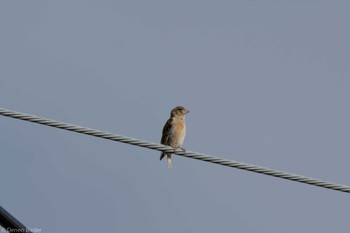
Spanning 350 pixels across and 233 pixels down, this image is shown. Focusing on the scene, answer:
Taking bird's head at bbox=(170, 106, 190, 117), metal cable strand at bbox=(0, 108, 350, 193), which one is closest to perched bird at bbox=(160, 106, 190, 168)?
bird's head at bbox=(170, 106, 190, 117)

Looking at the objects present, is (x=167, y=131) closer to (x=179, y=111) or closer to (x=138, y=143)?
(x=179, y=111)

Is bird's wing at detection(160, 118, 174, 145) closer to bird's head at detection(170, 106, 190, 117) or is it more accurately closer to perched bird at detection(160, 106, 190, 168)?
perched bird at detection(160, 106, 190, 168)

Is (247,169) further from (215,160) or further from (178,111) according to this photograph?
(178,111)

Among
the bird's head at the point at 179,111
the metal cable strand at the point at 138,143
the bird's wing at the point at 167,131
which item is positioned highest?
the bird's head at the point at 179,111

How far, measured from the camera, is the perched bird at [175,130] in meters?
11.9

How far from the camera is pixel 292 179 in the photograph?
6086mm

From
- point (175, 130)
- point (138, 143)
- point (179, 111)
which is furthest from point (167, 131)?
point (138, 143)

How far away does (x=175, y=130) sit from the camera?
12.1m

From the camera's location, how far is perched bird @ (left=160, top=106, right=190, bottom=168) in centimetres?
1189

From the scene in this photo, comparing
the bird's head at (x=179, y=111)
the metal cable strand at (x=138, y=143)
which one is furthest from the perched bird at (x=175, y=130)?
the metal cable strand at (x=138, y=143)

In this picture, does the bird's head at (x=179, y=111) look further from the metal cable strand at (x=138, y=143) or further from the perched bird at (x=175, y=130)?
the metal cable strand at (x=138, y=143)

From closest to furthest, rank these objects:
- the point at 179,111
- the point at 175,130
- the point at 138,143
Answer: the point at 138,143
the point at 175,130
the point at 179,111

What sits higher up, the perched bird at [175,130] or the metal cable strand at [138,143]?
the perched bird at [175,130]

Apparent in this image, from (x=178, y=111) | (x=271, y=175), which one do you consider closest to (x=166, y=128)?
(x=178, y=111)
